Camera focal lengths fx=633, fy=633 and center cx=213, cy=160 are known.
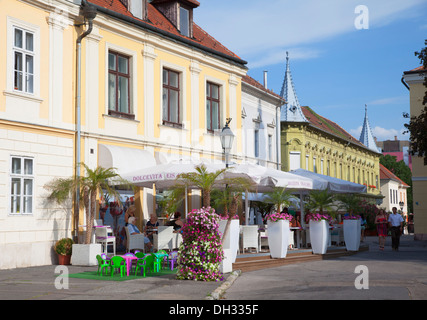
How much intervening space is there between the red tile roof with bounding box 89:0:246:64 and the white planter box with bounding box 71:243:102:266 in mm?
8021

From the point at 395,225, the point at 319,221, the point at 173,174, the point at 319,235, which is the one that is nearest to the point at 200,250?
the point at 173,174

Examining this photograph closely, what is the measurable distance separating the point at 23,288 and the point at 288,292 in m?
4.92

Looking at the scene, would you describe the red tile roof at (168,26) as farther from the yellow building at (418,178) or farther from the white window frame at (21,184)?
the yellow building at (418,178)

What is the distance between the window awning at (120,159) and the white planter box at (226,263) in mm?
5779

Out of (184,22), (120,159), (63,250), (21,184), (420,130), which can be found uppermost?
(184,22)

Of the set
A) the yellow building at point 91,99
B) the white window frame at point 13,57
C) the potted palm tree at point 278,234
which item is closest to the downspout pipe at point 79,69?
the yellow building at point 91,99

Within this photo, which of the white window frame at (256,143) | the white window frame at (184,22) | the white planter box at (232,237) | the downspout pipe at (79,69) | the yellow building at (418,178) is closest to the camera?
the white planter box at (232,237)

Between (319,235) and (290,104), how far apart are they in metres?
27.0

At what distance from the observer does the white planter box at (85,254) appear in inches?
683

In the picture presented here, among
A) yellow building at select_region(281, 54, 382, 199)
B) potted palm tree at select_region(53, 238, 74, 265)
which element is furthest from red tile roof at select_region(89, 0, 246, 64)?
yellow building at select_region(281, 54, 382, 199)

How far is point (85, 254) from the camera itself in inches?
687

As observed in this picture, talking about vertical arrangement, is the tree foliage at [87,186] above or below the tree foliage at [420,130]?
below

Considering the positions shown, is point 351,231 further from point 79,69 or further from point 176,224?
point 79,69

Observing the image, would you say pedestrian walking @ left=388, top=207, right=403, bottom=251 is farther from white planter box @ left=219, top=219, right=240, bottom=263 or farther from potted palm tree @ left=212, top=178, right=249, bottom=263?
white planter box @ left=219, top=219, right=240, bottom=263
